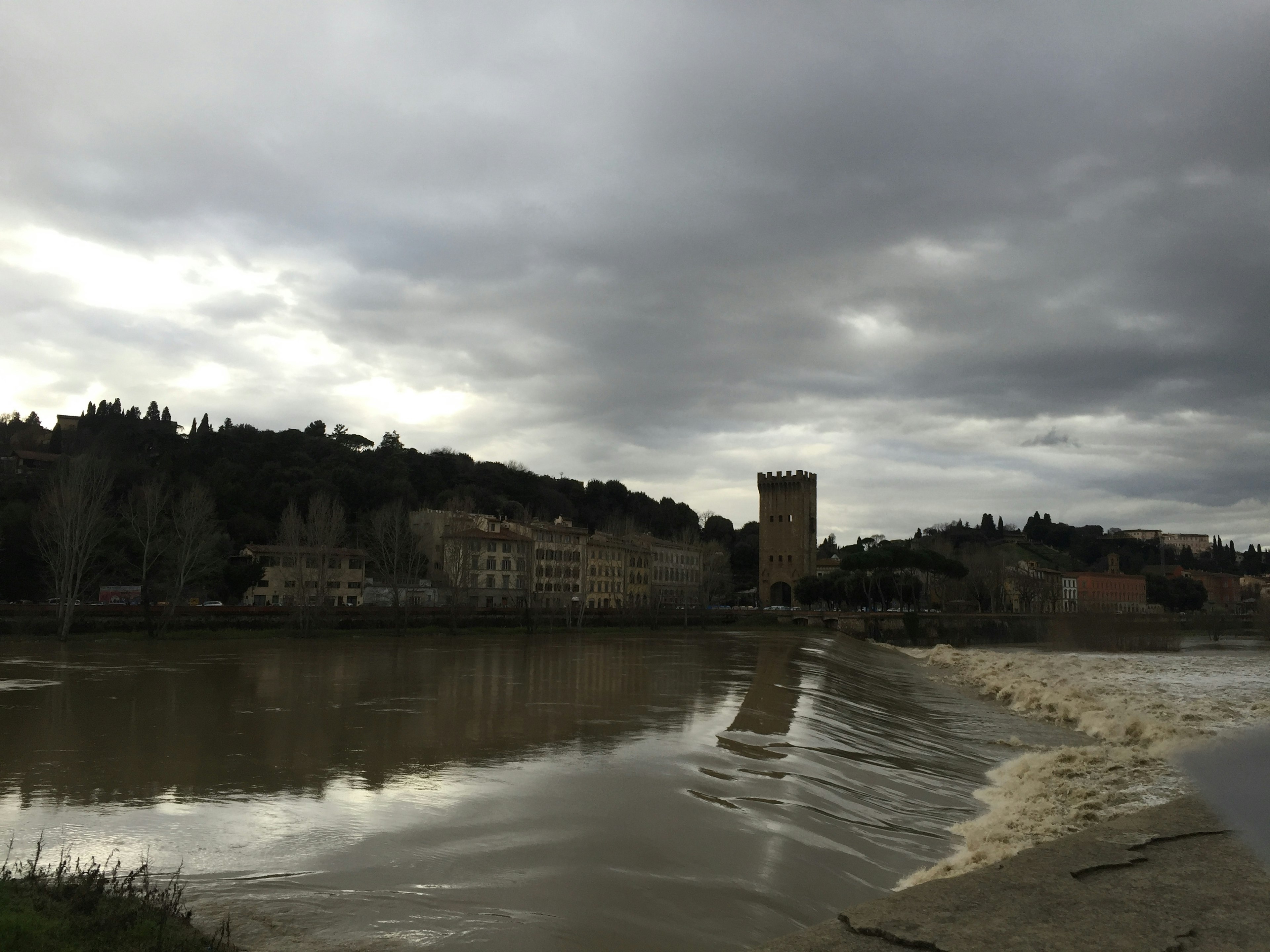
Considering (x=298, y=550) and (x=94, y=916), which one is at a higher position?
(x=298, y=550)

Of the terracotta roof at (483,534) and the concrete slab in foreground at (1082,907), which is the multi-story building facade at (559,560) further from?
the concrete slab in foreground at (1082,907)

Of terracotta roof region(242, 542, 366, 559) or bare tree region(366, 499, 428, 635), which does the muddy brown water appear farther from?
bare tree region(366, 499, 428, 635)

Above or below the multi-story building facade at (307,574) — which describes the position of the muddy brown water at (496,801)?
below

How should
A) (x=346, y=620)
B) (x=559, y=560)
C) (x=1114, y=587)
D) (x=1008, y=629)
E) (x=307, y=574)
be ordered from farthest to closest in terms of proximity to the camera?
(x=1114, y=587) → (x=559, y=560) → (x=1008, y=629) → (x=307, y=574) → (x=346, y=620)

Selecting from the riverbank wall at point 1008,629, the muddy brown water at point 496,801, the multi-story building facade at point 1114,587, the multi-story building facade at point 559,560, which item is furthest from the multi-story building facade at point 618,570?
the multi-story building facade at point 1114,587

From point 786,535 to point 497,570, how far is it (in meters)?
40.9

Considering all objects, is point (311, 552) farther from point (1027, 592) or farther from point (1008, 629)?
point (1027, 592)

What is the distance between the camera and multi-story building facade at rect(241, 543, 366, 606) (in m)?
60.3

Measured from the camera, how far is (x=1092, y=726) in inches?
968

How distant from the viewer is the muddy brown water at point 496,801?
316 inches

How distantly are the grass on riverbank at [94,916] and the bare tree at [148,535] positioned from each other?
45.3 m

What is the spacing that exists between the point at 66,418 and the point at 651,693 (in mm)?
162838

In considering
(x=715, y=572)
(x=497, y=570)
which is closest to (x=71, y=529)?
(x=497, y=570)

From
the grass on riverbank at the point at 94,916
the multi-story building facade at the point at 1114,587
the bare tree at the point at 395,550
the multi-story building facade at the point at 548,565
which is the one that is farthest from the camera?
the multi-story building facade at the point at 1114,587
